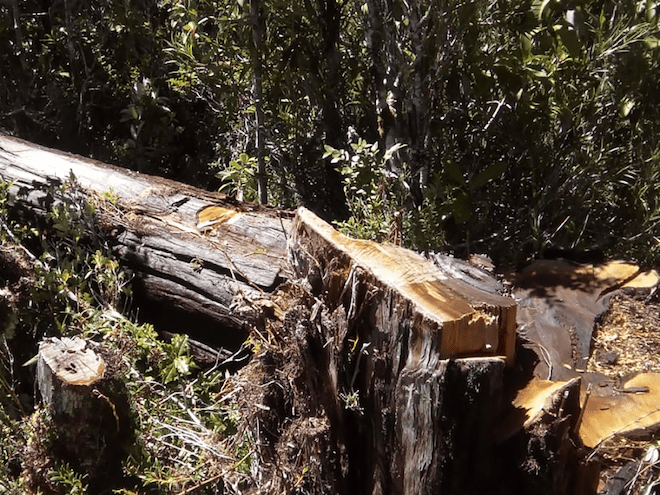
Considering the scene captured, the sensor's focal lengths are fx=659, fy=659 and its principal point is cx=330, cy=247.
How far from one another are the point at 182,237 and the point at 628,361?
1.91 m

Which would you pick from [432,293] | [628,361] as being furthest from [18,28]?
[628,361]

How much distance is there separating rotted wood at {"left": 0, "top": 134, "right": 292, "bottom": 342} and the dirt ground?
3.96ft

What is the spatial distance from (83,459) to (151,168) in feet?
9.84

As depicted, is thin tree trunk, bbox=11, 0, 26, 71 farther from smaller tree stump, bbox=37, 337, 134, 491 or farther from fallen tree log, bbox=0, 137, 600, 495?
smaller tree stump, bbox=37, 337, 134, 491

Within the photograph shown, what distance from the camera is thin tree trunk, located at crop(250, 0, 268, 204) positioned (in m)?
3.52

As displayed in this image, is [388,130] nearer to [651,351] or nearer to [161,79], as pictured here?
[651,351]

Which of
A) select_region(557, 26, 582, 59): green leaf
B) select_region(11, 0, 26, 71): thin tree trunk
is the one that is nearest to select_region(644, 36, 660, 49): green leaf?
select_region(557, 26, 582, 59): green leaf

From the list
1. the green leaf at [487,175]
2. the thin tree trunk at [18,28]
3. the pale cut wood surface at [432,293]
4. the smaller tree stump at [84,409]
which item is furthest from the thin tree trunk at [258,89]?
the thin tree trunk at [18,28]

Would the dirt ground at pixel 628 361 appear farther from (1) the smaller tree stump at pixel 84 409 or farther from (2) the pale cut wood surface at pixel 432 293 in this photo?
(1) the smaller tree stump at pixel 84 409

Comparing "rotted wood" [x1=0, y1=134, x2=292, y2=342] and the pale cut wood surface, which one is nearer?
the pale cut wood surface

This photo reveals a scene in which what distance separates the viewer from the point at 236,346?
294 centimetres

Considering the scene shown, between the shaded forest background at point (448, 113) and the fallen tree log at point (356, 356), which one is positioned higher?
the shaded forest background at point (448, 113)

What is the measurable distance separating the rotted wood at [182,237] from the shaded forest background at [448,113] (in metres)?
0.39

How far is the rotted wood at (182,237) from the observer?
110 inches
